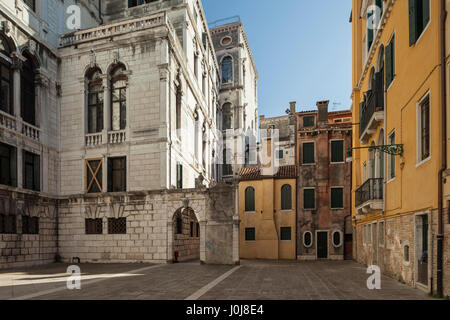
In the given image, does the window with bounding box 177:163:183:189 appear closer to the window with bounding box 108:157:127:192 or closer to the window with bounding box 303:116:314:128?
the window with bounding box 108:157:127:192

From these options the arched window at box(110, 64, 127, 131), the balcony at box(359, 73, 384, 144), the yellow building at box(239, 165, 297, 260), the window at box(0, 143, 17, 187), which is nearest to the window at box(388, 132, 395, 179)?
the balcony at box(359, 73, 384, 144)

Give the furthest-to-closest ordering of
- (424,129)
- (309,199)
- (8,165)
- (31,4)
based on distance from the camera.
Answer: (309,199) < (31,4) < (8,165) < (424,129)

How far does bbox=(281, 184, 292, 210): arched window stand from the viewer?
86.8ft

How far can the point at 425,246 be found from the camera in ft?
34.3

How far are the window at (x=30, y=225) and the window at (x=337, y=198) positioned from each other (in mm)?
19791

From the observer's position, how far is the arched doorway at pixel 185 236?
2017 centimetres

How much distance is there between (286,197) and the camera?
26594 mm

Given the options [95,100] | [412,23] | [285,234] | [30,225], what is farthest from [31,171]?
[412,23]

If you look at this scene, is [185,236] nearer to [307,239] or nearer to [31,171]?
[307,239]

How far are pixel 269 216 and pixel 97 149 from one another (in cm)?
1348

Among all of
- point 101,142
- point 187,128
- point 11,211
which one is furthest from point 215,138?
point 11,211

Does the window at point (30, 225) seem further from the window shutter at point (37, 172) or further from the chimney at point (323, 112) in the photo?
the chimney at point (323, 112)

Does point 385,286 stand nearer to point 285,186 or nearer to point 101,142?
point 285,186

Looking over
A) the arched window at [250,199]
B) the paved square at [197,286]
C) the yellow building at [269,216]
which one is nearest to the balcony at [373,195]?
the paved square at [197,286]
